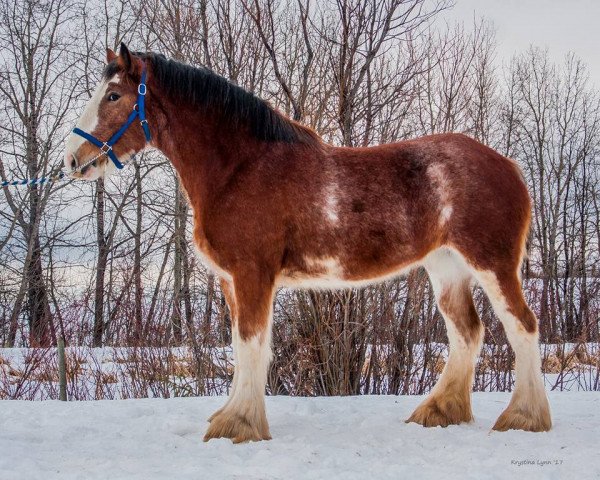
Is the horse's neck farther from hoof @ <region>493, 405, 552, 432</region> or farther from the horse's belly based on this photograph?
hoof @ <region>493, 405, 552, 432</region>

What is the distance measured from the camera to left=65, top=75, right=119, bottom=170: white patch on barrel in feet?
12.3

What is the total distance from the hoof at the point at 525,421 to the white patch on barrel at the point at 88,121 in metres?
3.50

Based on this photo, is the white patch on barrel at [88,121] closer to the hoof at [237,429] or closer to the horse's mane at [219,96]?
the horse's mane at [219,96]

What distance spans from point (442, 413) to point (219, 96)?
287cm

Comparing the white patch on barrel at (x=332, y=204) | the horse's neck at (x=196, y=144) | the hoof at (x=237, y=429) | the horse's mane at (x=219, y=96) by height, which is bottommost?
the hoof at (x=237, y=429)

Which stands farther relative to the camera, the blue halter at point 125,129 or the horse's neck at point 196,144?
the horse's neck at point 196,144

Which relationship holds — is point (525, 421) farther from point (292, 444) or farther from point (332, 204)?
point (332, 204)

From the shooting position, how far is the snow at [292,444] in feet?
9.82

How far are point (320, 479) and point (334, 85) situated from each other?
5144 mm

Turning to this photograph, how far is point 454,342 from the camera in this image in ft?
14.1

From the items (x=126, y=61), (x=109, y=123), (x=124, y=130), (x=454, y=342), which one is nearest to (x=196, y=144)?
(x=124, y=130)

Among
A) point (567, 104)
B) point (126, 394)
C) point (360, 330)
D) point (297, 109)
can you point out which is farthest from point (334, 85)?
point (567, 104)

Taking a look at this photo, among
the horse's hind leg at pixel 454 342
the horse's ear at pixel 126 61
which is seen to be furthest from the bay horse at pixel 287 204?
the horse's hind leg at pixel 454 342

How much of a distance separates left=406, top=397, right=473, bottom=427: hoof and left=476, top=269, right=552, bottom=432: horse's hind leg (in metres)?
0.34
